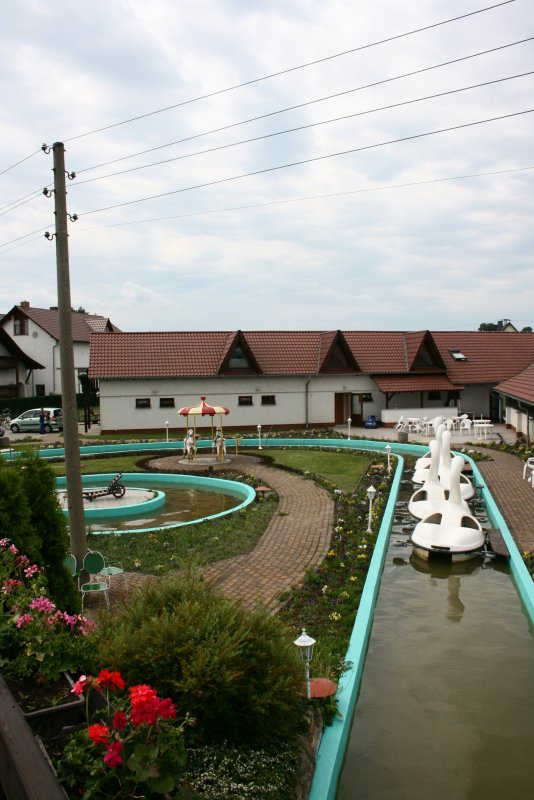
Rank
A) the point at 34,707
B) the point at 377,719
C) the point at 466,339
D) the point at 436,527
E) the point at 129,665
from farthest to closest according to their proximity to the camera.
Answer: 1. the point at 466,339
2. the point at 436,527
3. the point at 377,719
4. the point at 129,665
5. the point at 34,707

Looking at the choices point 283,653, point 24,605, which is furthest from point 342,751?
point 24,605

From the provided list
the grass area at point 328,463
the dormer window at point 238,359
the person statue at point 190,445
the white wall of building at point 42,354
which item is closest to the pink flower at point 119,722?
the grass area at point 328,463

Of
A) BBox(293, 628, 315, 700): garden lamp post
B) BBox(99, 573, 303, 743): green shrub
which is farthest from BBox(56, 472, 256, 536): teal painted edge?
BBox(99, 573, 303, 743): green shrub

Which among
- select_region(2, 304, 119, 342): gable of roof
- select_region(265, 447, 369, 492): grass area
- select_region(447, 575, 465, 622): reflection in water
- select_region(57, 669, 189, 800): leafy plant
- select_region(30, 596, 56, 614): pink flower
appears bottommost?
select_region(447, 575, 465, 622): reflection in water

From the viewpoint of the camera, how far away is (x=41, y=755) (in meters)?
2.88

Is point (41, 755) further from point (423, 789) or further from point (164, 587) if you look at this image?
point (423, 789)

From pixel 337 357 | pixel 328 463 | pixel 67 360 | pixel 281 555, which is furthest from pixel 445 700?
pixel 337 357

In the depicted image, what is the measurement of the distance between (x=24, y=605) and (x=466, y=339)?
3948 cm

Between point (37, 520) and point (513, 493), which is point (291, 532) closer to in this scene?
point (37, 520)

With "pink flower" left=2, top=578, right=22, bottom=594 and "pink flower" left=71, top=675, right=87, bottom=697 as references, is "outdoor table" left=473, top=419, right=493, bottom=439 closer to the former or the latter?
"pink flower" left=2, top=578, right=22, bottom=594

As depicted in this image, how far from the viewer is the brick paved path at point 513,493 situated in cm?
1387

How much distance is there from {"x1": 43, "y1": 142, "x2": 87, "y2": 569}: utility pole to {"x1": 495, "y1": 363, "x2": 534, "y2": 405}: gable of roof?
61.3 feet

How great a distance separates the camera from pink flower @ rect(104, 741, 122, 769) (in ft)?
10.2

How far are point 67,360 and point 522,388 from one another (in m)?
23.5
